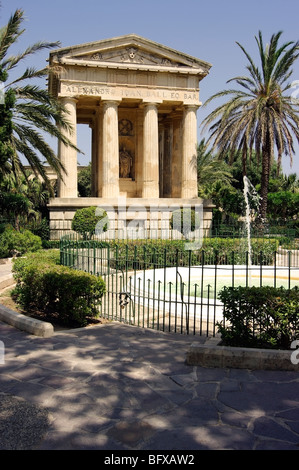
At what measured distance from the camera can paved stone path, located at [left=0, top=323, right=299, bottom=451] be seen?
11.7 feet

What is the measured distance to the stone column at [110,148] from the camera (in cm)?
2472

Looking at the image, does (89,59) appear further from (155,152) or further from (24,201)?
(24,201)

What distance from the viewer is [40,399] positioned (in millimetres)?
4312

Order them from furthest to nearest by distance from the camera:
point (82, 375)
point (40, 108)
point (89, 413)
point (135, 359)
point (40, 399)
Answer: point (40, 108) < point (135, 359) < point (82, 375) < point (40, 399) < point (89, 413)

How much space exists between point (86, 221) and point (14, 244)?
4392mm

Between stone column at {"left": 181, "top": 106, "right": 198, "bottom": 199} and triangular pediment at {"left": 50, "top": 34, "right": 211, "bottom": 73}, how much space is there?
2.59 meters

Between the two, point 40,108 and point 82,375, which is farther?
point 40,108

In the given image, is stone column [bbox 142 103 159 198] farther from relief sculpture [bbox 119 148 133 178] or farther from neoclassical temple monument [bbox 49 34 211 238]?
relief sculpture [bbox 119 148 133 178]

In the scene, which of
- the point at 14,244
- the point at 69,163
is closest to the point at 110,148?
the point at 69,163

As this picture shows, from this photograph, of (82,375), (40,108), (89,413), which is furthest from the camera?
(40,108)

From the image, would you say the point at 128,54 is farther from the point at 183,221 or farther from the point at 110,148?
the point at 183,221

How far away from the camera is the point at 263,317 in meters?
5.64

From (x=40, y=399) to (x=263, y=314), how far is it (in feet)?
9.34
